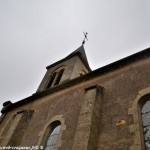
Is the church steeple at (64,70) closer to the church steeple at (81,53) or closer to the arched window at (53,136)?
the church steeple at (81,53)

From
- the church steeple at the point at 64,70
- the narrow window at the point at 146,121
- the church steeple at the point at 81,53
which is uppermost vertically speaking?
the church steeple at the point at 81,53

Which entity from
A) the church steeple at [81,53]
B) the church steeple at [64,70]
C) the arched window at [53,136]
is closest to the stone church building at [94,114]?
the arched window at [53,136]

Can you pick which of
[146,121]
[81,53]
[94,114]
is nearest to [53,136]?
[94,114]

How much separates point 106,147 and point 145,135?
53.1 inches

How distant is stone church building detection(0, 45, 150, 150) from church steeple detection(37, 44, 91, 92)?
10.4ft

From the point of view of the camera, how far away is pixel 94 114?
820cm

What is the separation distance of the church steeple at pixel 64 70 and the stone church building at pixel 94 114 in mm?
3158

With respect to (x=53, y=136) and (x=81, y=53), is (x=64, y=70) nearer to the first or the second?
(x=81, y=53)

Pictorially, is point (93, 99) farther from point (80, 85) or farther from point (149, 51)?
point (149, 51)

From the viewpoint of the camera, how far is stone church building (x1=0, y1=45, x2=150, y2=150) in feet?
23.8

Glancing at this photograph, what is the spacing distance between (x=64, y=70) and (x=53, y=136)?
296 inches

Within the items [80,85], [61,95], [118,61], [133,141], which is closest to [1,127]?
[61,95]

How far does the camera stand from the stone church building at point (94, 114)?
725 centimetres

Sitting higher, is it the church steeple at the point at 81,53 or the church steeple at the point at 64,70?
the church steeple at the point at 81,53
